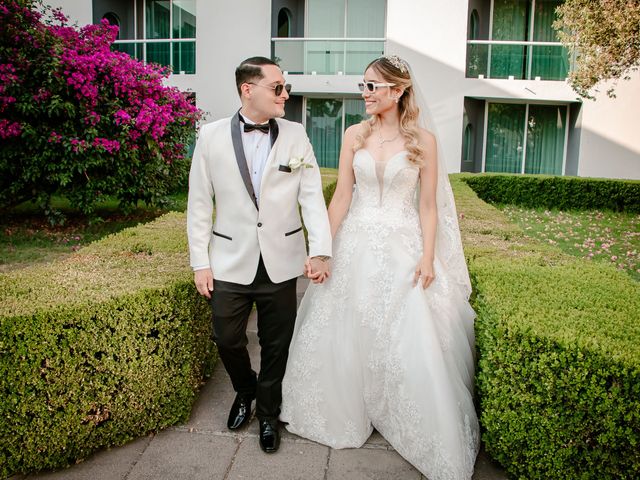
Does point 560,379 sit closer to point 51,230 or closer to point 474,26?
point 51,230

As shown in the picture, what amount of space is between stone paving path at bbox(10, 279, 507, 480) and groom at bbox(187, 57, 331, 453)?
15 centimetres

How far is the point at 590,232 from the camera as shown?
455 inches

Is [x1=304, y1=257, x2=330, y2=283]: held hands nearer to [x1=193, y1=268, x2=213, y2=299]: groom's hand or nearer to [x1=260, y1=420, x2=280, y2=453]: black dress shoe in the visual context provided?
[x1=193, y1=268, x2=213, y2=299]: groom's hand

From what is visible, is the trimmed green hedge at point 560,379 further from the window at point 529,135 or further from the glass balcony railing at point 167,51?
the glass balcony railing at point 167,51

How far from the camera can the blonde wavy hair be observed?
12.2 ft

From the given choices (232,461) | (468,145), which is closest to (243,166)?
(232,461)

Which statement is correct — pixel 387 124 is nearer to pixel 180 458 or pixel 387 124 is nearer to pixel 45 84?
pixel 180 458

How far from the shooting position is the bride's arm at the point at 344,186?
3.88 m

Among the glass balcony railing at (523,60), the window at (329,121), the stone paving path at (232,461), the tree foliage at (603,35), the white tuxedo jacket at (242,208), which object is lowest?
the stone paving path at (232,461)

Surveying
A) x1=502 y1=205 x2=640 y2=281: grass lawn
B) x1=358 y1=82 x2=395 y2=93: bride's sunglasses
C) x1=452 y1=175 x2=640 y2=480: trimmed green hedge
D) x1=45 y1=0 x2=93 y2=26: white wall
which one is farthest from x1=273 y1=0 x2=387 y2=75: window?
x1=452 y1=175 x2=640 y2=480: trimmed green hedge

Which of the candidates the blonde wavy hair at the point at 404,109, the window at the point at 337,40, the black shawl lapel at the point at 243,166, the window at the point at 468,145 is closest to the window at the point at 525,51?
the window at the point at 468,145

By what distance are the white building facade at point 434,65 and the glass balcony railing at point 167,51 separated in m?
0.03

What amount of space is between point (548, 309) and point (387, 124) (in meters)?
1.55

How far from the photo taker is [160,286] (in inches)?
144
